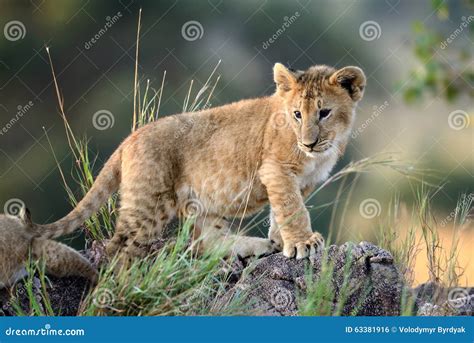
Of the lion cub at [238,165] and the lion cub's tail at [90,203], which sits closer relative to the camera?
the lion cub's tail at [90,203]

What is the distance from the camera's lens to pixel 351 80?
7.26 metres

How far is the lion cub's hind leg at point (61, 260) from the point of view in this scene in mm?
7074

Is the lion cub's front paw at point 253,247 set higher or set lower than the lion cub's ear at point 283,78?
lower

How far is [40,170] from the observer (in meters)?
8.88

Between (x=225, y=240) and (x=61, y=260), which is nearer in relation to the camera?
(x=61, y=260)

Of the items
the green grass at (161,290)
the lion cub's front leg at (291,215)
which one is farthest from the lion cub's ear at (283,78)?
the green grass at (161,290)

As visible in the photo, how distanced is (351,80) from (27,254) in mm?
2676

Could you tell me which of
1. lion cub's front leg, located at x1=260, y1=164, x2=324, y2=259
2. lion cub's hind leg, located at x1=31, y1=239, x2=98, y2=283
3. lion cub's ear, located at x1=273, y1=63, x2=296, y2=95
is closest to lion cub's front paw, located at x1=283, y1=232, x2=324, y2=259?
lion cub's front leg, located at x1=260, y1=164, x2=324, y2=259

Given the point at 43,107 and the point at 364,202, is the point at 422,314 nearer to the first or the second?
the point at 364,202

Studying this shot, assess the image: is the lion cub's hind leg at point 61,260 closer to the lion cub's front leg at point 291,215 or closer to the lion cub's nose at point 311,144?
the lion cub's front leg at point 291,215

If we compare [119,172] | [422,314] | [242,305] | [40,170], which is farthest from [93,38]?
[422,314]

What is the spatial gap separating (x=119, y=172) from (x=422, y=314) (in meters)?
2.56

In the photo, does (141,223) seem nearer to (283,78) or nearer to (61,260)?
(61,260)

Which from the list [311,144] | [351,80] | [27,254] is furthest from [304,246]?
[27,254]
